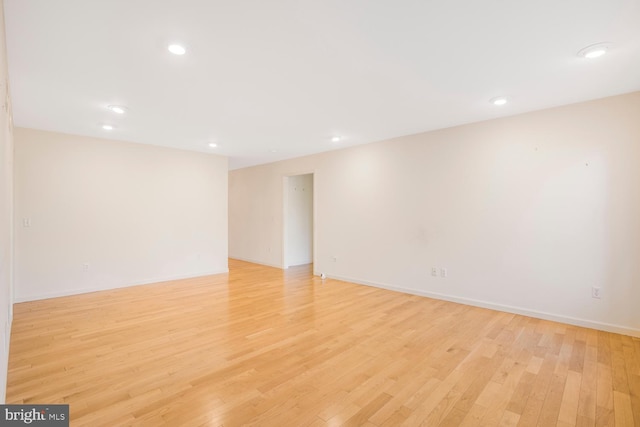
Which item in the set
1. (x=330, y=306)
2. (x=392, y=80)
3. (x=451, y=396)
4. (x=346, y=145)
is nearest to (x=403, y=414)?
(x=451, y=396)

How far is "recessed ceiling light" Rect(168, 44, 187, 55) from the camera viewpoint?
2.06 meters

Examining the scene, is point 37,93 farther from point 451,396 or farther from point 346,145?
point 451,396

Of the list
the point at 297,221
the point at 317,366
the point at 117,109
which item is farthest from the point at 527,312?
the point at 117,109

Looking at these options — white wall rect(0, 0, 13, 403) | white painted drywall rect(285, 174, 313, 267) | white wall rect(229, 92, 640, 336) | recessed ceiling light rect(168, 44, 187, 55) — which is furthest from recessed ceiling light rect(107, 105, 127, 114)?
white painted drywall rect(285, 174, 313, 267)

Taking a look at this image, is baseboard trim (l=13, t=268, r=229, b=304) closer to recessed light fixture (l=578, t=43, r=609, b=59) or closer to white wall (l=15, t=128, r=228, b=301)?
white wall (l=15, t=128, r=228, b=301)

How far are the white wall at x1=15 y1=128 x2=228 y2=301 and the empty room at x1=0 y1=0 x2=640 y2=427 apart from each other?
3 centimetres

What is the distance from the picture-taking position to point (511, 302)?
3572 mm

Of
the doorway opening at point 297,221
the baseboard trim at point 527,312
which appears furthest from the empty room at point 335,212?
the doorway opening at point 297,221

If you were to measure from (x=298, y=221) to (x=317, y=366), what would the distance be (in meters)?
4.86

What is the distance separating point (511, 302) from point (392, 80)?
3.07 metres

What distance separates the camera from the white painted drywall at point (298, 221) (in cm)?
673

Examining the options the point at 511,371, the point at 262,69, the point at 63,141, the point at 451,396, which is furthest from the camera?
the point at 63,141

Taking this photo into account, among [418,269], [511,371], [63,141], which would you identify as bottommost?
[511,371]

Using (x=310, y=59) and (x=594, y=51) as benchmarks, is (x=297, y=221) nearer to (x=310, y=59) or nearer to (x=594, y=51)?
(x=310, y=59)
